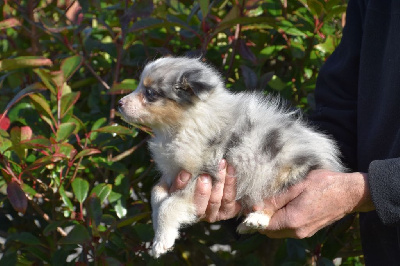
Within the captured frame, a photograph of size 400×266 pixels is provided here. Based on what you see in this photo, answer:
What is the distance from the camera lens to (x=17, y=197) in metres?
Result: 2.45

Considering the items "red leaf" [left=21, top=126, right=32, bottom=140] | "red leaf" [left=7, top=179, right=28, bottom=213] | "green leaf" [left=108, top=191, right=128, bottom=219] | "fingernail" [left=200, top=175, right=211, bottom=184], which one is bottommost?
"green leaf" [left=108, top=191, right=128, bottom=219]

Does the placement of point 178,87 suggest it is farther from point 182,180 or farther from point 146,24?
point 146,24

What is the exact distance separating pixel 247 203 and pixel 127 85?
2.34ft


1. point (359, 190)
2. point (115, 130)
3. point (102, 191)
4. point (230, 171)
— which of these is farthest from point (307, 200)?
point (102, 191)

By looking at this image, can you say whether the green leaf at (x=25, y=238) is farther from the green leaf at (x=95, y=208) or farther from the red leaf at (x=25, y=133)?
the red leaf at (x=25, y=133)

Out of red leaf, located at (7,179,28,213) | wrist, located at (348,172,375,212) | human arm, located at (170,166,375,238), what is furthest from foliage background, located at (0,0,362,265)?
wrist, located at (348,172,375,212)

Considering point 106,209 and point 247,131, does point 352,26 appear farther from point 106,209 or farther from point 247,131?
point 106,209

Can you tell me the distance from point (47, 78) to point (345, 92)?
1.19 metres

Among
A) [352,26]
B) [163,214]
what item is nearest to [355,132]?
[352,26]

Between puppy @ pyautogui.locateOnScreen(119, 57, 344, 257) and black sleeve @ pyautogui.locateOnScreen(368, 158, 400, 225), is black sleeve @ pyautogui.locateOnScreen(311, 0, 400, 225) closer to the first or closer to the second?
puppy @ pyautogui.locateOnScreen(119, 57, 344, 257)

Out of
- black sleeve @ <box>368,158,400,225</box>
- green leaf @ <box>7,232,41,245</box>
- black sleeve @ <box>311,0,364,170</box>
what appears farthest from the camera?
green leaf @ <box>7,232,41,245</box>

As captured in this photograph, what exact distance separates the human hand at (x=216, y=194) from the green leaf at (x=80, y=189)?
0.45 m

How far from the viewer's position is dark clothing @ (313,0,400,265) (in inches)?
82.1

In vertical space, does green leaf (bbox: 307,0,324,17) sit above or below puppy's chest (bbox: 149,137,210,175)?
above
